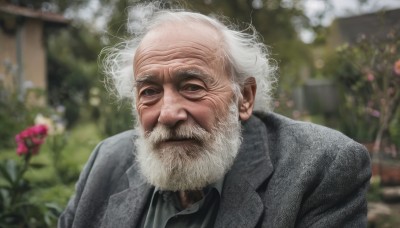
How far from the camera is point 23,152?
308 centimetres

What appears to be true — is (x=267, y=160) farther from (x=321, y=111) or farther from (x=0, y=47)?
(x=0, y=47)

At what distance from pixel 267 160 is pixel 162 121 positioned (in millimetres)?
523

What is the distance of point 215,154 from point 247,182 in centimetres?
19

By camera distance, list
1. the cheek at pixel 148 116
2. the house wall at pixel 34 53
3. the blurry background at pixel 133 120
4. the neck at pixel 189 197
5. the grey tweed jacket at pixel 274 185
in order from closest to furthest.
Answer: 1. the grey tweed jacket at pixel 274 185
2. the cheek at pixel 148 116
3. the neck at pixel 189 197
4. the blurry background at pixel 133 120
5. the house wall at pixel 34 53

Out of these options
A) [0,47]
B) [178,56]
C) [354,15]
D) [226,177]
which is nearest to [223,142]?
[226,177]

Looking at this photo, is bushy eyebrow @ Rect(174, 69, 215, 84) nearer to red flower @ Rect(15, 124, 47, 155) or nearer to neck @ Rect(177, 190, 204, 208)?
neck @ Rect(177, 190, 204, 208)

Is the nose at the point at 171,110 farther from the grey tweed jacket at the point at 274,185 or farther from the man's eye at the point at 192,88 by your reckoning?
the grey tweed jacket at the point at 274,185

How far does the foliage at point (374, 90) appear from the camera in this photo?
3.91 metres

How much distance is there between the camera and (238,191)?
198 cm

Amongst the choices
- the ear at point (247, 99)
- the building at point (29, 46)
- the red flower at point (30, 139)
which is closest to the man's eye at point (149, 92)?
the ear at point (247, 99)

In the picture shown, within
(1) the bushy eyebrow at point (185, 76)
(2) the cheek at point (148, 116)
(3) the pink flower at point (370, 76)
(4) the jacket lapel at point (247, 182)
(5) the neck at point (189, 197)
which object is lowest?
(5) the neck at point (189, 197)

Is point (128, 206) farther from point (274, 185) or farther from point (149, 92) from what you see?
point (274, 185)

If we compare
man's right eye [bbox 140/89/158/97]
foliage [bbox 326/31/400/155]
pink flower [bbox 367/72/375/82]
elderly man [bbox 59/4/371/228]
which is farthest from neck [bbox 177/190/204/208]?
pink flower [bbox 367/72/375/82]

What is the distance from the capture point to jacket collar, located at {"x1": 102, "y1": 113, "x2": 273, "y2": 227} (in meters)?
1.89
